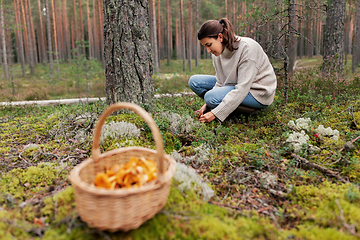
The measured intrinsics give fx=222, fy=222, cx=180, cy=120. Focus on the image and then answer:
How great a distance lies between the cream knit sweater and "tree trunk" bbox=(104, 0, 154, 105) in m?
1.29

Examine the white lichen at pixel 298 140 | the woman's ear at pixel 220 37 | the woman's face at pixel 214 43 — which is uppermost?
the woman's ear at pixel 220 37

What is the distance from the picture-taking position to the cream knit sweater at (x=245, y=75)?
10.9ft

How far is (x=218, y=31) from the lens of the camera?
10.4 ft

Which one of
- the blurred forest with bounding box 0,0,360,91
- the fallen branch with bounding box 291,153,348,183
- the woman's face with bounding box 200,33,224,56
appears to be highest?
the blurred forest with bounding box 0,0,360,91

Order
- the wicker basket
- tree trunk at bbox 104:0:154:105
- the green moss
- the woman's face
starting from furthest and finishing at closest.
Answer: tree trunk at bbox 104:0:154:105
the woman's face
the green moss
the wicker basket

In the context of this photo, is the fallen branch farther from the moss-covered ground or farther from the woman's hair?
the woman's hair

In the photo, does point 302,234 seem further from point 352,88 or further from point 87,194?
point 352,88

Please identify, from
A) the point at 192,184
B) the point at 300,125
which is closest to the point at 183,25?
the point at 300,125

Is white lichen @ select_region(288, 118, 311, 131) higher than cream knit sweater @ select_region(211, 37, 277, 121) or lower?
lower

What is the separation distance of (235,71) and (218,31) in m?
0.70

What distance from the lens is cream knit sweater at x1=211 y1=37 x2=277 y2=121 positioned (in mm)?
3320

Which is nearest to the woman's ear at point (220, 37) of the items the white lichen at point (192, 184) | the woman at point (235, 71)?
the woman at point (235, 71)

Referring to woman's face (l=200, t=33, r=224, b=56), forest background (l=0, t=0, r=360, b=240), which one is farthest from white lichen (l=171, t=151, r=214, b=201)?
woman's face (l=200, t=33, r=224, b=56)

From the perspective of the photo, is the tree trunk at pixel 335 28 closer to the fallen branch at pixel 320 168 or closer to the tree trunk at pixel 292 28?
the tree trunk at pixel 292 28
